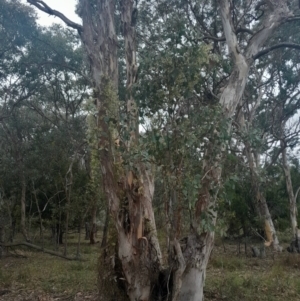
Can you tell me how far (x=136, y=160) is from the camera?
18.5ft

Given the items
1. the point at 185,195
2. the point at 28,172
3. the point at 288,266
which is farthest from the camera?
the point at 28,172

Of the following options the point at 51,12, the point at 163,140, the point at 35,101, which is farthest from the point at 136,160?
the point at 35,101

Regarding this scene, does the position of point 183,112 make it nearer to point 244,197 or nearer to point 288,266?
point 288,266

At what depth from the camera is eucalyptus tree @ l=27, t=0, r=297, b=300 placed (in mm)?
5995

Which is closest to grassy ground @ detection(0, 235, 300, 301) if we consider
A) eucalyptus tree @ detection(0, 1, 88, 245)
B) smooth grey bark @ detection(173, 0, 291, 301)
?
smooth grey bark @ detection(173, 0, 291, 301)

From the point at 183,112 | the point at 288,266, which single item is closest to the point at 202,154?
the point at 183,112

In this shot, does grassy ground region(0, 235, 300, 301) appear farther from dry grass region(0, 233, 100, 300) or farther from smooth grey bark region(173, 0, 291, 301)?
smooth grey bark region(173, 0, 291, 301)

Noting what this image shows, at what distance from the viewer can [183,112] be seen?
5.82 metres

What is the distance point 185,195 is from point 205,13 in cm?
1087

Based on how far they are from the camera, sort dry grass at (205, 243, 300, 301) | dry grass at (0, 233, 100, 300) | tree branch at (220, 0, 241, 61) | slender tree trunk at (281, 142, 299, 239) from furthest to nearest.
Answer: slender tree trunk at (281, 142, 299, 239)
dry grass at (0, 233, 100, 300)
dry grass at (205, 243, 300, 301)
tree branch at (220, 0, 241, 61)

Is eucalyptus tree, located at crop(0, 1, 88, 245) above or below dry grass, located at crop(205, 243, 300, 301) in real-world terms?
above

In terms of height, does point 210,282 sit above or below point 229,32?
below

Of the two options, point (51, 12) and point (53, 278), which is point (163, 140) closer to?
point (51, 12)

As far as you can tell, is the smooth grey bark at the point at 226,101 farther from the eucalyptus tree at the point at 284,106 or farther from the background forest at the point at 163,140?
the eucalyptus tree at the point at 284,106
